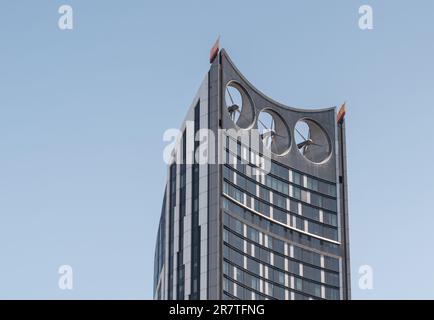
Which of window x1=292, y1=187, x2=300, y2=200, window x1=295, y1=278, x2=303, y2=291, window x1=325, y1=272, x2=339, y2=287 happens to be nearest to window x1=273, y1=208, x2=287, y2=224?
window x1=292, y1=187, x2=300, y2=200

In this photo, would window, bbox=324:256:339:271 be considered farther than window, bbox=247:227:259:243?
Yes

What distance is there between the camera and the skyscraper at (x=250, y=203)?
16212 centimetres

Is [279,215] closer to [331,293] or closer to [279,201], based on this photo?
[279,201]

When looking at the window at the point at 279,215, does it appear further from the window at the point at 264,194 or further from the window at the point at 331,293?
the window at the point at 331,293

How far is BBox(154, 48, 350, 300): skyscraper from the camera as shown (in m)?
162

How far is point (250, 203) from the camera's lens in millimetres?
174250

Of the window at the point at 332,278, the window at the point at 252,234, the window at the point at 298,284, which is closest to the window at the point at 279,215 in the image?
the window at the point at 252,234

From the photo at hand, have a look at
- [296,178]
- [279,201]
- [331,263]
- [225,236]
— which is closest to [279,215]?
[279,201]

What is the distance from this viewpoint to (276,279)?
17662 centimetres

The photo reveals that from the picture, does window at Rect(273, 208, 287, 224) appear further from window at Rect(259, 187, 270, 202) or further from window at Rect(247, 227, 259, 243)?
window at Rect(247, 227, 259, 243)

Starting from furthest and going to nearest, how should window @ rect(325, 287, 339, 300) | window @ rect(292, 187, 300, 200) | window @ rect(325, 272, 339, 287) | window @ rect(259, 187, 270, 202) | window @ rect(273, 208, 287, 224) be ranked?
1. window @ rect(325, 272, 339, 287)
2. window @ rect(292, 187, 300, 200)
3. window @ rect(325, 287, 339, 300)
4. window @ rect(273, 208, 287, 224)
5. window @ rect(259, 187, 270, 202)
